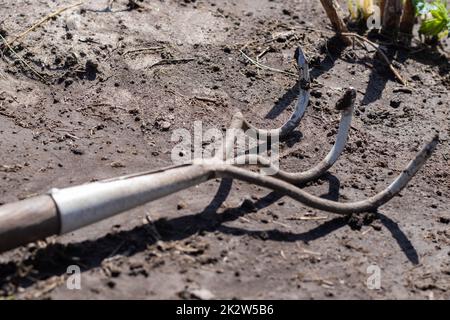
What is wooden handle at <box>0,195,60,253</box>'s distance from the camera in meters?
2.75

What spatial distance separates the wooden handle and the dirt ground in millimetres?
113

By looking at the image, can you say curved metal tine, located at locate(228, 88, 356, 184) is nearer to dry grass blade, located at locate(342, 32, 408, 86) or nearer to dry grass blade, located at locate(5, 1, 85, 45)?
dry grass blade, located at locate(342, 32, 408, 86)

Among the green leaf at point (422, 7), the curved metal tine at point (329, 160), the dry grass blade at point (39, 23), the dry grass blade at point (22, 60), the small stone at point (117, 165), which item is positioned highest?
the green leaf at point (422, 7)

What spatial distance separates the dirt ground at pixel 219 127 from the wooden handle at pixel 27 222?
113mm

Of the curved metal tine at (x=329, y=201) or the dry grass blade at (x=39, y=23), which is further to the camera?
the dry grass blade at (x=39, y=23)

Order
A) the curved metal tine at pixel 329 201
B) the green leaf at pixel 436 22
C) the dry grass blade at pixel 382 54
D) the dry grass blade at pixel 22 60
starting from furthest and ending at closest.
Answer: the green leaf at pixel 436 22 < the dry grass blade at pixel 382 54 < the dry grass blade at pixel 22 60 < the curved metal tine at pixel 329 201

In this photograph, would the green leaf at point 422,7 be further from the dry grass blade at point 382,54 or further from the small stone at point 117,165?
the small stone at point 117,165

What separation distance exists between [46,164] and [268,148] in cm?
124

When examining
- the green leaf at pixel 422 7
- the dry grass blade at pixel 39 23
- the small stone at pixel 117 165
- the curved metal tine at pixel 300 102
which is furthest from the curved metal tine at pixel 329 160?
the dry grass blade at pixel 39 23

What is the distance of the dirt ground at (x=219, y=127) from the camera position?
9.67 ft

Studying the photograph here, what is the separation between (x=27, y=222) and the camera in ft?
9.11

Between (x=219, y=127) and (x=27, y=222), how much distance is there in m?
1.53

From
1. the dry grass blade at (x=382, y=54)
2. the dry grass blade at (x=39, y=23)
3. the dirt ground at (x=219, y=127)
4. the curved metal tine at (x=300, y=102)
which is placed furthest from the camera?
the dry grass blade at (x=382, y=54)

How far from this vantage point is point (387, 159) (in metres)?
3.98
